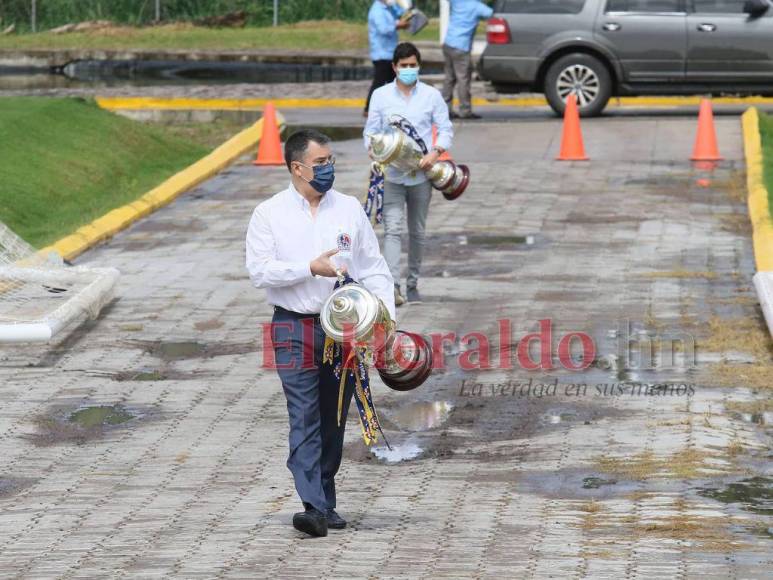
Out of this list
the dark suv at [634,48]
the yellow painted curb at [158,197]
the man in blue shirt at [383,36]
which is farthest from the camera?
the dark suv at [634,48]

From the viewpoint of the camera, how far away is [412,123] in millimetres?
12812

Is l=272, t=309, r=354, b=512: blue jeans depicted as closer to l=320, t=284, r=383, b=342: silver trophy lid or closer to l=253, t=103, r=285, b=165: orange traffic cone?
l=320, t=284, r=383, b=342: silver trophy lid

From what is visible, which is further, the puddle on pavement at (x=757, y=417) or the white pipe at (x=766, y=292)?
the white pipe at (x=766, y=292)

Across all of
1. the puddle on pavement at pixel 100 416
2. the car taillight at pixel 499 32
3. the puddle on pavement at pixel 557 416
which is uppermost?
the car taillight at pixel 499 32

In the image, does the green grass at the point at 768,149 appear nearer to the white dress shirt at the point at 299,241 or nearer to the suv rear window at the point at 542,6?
the suv rear window at the point at 542,6

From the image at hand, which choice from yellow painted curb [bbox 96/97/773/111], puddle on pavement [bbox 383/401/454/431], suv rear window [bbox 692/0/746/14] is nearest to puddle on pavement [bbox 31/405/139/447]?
puddle on pavement [bbox 383/401/454/431]

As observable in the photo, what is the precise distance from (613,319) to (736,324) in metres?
0.84

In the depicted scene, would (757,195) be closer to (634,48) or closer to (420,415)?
(634,48)

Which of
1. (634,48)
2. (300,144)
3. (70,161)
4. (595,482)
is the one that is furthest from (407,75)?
(634,48)

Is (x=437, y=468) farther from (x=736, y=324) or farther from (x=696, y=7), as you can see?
(x=696, y=7)

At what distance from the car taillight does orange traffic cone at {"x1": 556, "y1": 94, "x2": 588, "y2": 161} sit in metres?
3.24

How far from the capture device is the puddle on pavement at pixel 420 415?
9.95 meters

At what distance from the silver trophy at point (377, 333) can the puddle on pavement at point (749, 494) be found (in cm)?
155

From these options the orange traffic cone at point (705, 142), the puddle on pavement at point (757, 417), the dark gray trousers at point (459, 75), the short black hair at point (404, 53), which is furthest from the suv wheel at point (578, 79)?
the puddle on pavement at point (757, 417)
